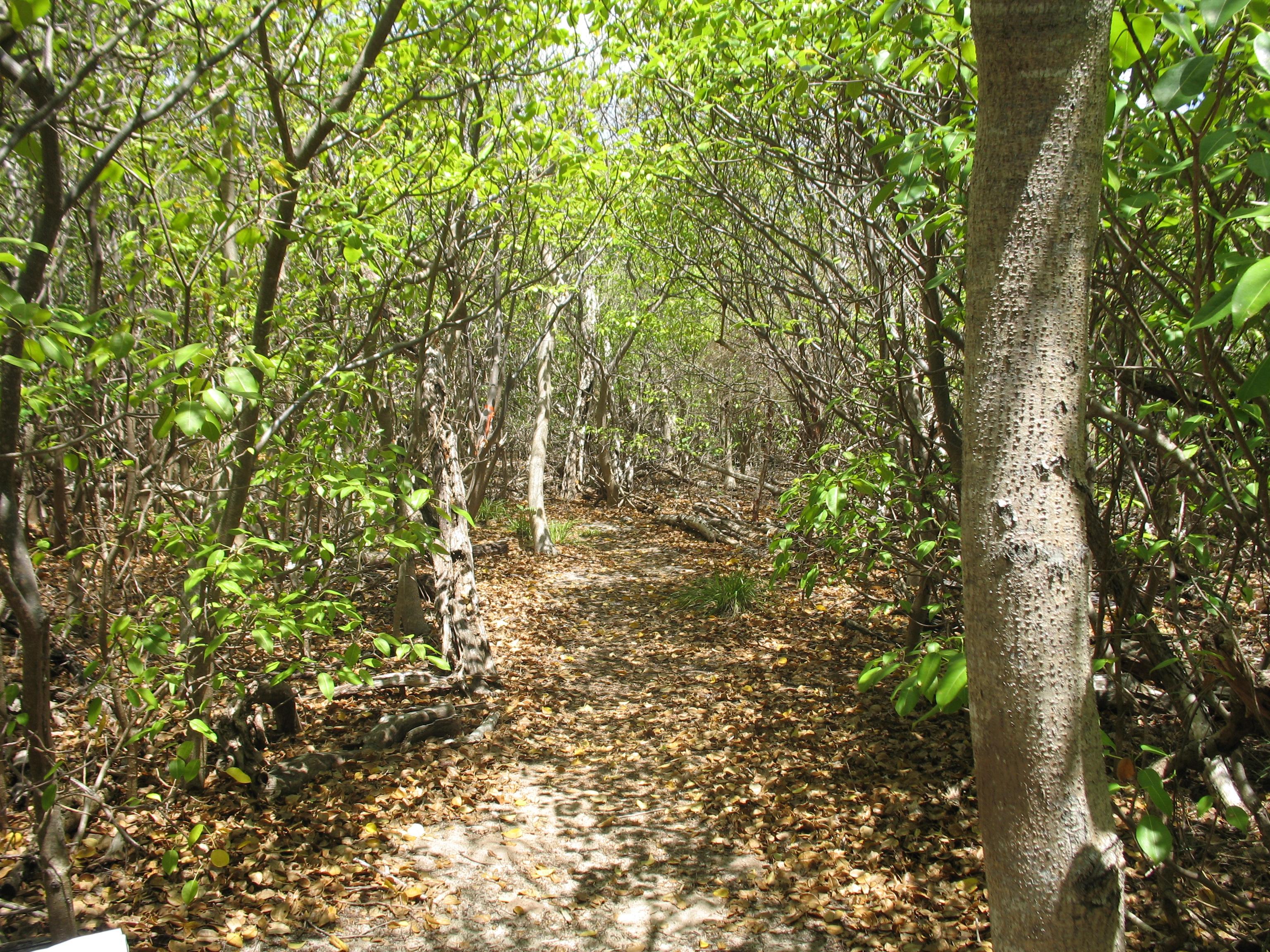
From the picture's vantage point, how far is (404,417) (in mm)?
8148

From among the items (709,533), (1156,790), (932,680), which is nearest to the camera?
(1156,790)

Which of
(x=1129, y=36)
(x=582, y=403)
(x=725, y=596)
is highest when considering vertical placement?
(x=582, y=403)

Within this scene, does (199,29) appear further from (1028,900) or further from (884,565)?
(884,565)

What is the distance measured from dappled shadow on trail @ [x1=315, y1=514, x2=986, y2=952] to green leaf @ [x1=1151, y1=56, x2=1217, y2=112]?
3414 millimetres

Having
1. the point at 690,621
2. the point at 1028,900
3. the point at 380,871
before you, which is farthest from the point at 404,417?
the point at 1028,900

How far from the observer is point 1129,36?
185 cm

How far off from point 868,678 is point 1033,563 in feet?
3.05

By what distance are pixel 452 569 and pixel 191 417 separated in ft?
17.0

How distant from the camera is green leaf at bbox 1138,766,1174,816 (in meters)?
1.54

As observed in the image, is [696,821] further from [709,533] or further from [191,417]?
[709,533]

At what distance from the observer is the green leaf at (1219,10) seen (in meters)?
1.14

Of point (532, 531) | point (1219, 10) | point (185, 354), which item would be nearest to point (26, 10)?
point (185, 354)

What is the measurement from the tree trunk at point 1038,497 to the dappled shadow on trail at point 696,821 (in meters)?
2.63

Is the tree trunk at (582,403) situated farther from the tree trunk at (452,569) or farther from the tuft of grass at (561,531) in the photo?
the tree trunk at (452,569)
